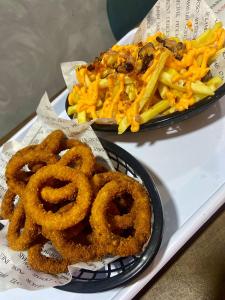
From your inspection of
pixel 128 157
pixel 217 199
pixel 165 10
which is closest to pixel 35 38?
pixel 165 10

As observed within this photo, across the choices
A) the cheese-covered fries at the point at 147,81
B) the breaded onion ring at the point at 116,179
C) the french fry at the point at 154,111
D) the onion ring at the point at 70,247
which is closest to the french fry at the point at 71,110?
the cheese-covered fries at the point at 147,81

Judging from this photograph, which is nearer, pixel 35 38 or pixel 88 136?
pixel 88 136

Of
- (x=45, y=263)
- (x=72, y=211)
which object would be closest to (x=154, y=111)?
(x=72, y=211)

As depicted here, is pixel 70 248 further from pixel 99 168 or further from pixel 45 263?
pixel 99 168

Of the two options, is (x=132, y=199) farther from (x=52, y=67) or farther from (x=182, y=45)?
(x=52, y=67)

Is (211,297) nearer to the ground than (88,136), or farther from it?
nearer to the ground

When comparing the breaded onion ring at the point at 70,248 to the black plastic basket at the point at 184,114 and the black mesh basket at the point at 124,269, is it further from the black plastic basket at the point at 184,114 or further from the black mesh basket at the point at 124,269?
the black plastic basket at the point at 184,114

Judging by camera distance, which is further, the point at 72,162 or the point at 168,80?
the point at 168,80

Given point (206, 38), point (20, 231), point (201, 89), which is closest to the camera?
point (20, 231)
